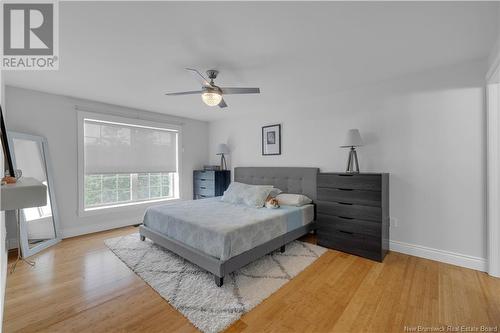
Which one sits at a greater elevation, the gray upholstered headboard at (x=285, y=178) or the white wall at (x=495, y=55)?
the white wall at (x=495, y=55)

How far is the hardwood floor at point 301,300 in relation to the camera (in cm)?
171

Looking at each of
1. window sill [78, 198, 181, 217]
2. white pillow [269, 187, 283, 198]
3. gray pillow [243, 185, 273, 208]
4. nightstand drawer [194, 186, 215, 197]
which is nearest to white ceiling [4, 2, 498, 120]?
gray pillow [243, 185, 273, 208]

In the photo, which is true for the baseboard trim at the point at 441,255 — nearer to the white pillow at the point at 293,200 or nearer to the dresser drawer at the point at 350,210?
the dresser drawer at the point at 350,210

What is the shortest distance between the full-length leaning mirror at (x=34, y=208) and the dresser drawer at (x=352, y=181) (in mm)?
3888

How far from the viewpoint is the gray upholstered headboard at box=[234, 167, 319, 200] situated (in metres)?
3.77

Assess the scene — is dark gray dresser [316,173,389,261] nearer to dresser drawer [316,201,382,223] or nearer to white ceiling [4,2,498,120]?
dresser drawer [316,201,382,223]

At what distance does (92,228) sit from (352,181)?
170 inches

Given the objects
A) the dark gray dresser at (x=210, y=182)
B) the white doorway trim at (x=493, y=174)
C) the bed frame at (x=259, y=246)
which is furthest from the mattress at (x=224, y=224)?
the white doorway trim at (x=493, y=174)

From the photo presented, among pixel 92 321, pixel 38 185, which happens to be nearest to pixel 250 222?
pixel 92 321

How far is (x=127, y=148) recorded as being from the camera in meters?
4.28

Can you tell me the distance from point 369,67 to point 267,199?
7.36ft
